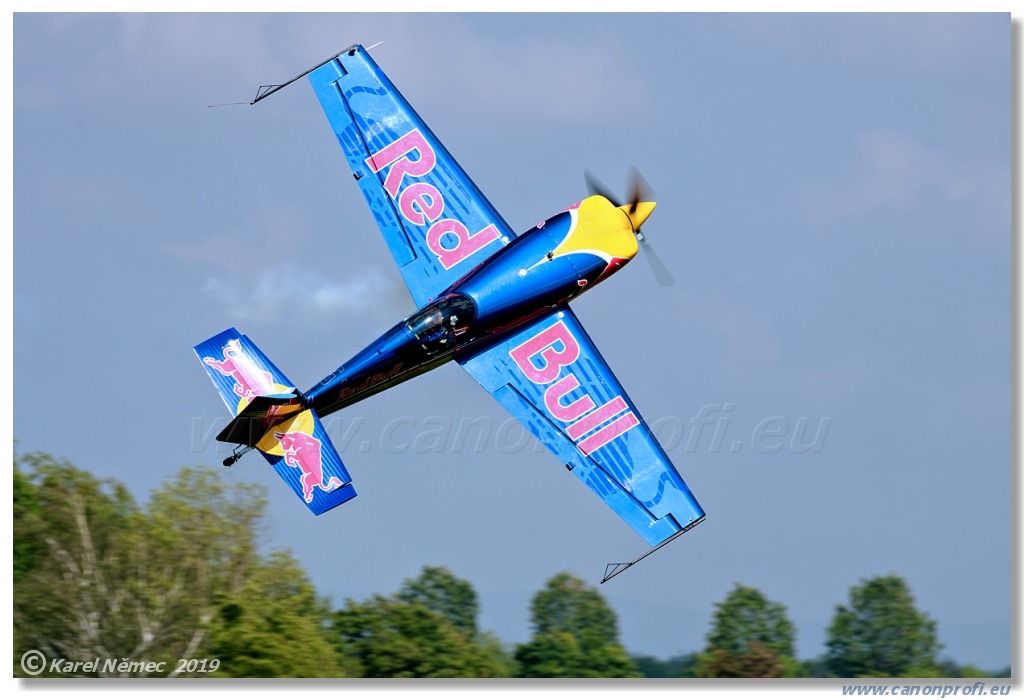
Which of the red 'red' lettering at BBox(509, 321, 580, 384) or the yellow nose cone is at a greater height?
the yellow nose cone

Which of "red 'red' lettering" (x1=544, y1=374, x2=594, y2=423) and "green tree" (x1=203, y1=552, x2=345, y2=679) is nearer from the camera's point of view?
"red 'red' lettering" (x1=544, y1=374, x2=594, y2=423)

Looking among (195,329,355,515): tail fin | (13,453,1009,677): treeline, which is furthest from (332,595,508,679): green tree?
(195,329,355,515): tail fin

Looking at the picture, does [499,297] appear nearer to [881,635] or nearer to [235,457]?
[235,457]

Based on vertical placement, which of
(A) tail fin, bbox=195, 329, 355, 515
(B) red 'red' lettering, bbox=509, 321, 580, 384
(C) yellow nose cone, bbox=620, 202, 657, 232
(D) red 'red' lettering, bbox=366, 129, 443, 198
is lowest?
(A) tail fin, bbox=195, 329, 355, 515

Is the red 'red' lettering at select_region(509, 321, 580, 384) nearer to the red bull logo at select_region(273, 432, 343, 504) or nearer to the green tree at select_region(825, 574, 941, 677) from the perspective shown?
the red bull logo at select_region(273, 432, 343, 504)

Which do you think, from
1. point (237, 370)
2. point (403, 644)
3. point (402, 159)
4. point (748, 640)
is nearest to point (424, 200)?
point (402, 159)

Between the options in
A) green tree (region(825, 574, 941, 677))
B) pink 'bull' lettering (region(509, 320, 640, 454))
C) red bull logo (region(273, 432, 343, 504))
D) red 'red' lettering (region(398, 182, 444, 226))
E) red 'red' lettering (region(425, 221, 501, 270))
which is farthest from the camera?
green tree (region(825, 574, 941, 677))

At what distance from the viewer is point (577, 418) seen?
19172 millimetres

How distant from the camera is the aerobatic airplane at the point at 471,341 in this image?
18.4 metres

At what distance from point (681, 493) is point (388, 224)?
5.78 metres

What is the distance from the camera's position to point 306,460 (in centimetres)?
1828

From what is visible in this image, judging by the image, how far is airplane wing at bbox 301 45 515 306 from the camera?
19797 millimetres

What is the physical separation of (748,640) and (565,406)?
12.8 metres

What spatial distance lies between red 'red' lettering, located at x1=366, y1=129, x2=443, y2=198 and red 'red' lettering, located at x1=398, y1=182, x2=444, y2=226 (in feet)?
0.56
